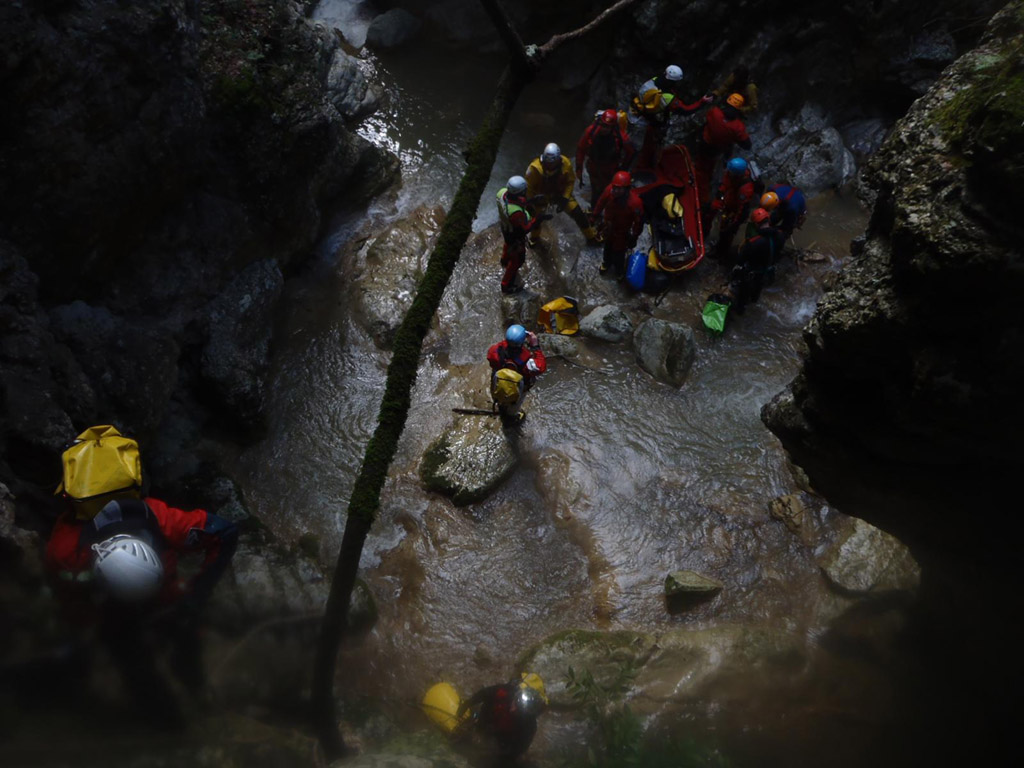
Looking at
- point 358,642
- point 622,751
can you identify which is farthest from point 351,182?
point 622,751

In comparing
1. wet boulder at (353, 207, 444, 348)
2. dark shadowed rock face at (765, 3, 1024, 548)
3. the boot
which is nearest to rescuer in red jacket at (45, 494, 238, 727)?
wet boulder at (353, 207, 444, 348)

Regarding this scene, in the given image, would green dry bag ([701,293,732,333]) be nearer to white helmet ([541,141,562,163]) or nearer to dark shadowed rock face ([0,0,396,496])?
white helmet ([541,141,562,163])

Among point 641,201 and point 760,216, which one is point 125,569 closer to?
point 641,201

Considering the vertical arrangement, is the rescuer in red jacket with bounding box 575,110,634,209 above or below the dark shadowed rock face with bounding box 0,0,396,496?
above

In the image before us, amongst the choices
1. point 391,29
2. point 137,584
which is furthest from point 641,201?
point 137,584

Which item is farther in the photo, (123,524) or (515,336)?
(515,336)
